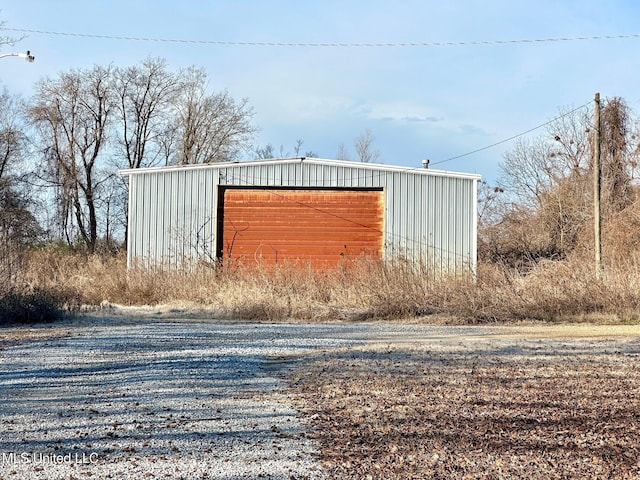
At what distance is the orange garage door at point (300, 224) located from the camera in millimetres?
21781

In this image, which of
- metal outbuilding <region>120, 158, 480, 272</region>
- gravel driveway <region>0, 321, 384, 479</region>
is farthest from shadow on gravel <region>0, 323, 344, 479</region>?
metal outbuilding <region>120, 158, 480, 272</region>

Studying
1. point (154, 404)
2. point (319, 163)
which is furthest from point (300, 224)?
point (154, 404)

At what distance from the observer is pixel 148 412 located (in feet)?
20.1

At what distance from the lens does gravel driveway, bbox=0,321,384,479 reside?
4668 mm

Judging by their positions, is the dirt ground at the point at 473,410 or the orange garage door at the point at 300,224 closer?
the dirt ground at the point at 473,410

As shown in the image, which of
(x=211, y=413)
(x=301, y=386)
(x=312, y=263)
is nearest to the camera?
(x=211, y=413)

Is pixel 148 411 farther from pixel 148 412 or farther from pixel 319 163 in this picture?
pixel 319 163

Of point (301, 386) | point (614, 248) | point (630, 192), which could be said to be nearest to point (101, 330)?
point (301, 386)

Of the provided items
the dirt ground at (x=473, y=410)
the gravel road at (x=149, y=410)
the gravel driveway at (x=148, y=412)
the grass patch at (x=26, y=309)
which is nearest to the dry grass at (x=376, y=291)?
the grass patch at (x=26, y=309)

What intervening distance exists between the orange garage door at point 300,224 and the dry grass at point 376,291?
1.36 meters

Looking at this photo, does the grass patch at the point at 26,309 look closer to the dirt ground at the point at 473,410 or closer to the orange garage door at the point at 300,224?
the dirt ground at the point at 473,410

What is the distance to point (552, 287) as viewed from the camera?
16938 millimetres

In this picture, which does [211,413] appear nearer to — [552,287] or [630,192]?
[552,287]

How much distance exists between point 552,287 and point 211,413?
41.2 feet
